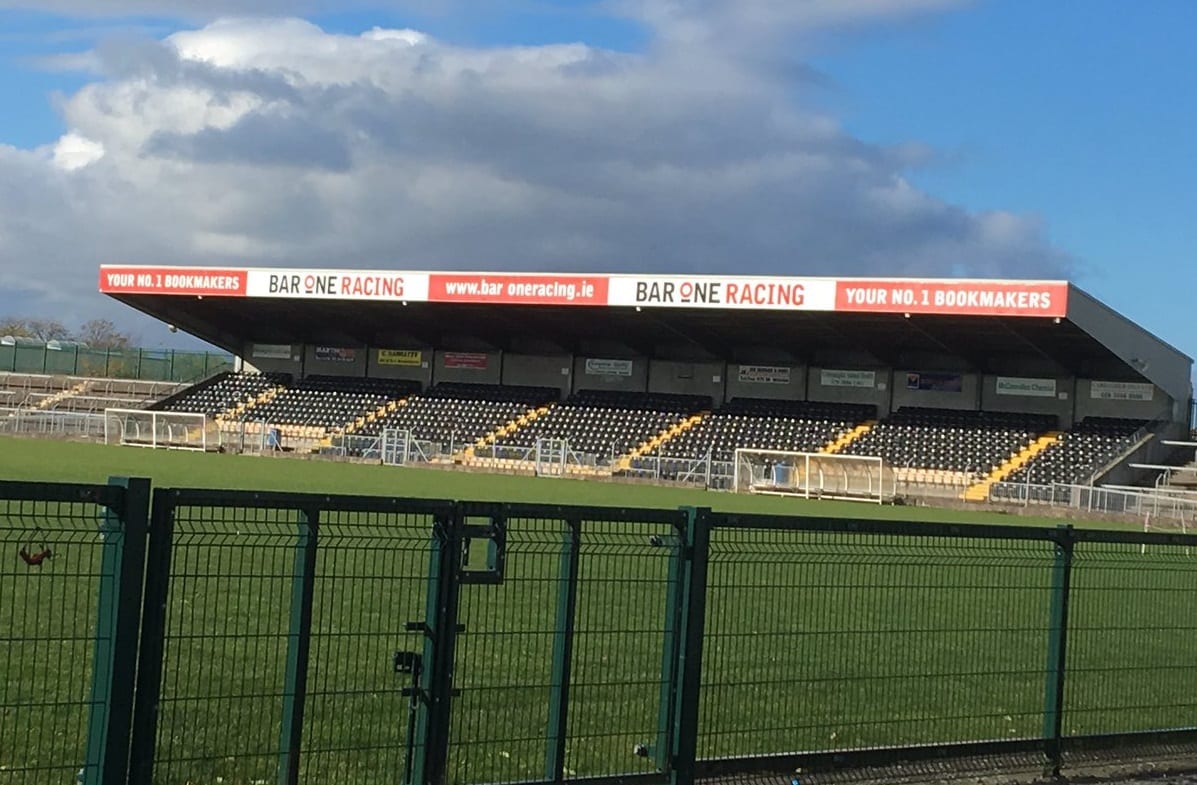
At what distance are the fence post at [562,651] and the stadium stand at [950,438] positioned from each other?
40.7 metres

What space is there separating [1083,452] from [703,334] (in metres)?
13.6

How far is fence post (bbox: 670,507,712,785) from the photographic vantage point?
6797 millimetres

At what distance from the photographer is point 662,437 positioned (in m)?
51.9

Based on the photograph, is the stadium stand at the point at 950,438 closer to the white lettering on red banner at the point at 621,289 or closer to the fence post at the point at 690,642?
the white lettering on red banner at the point at 621,289

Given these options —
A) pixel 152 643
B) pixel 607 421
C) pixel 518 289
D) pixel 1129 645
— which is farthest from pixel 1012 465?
pixel 152 643

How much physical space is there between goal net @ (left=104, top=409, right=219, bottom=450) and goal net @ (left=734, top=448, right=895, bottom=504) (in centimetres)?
1986

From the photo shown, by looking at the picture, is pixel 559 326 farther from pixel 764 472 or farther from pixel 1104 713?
Answer: pixel 1104 713

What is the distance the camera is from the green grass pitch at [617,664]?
659 cm

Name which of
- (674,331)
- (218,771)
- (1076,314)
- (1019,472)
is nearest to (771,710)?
(218,771)

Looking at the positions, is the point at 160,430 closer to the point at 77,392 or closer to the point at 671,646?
the point at 77,392

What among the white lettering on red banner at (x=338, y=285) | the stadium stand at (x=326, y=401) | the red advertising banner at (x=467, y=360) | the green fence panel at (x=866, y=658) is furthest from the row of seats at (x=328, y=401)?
the green fence panel at (x=866, y=658)

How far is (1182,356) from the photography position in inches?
1961

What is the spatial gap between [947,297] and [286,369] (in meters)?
29.6

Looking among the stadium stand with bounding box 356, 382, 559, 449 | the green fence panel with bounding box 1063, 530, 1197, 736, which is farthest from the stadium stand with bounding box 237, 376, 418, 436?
the green fence panel with bounding box 1063, 530, 1197, 736
